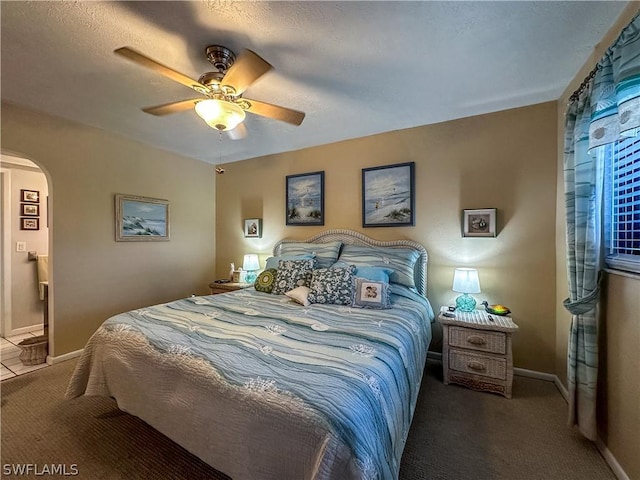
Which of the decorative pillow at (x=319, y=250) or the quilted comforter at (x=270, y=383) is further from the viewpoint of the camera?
the decorative pillow at (x=319, y=250)

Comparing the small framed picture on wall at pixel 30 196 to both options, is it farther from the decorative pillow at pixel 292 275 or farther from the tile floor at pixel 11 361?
the decorative pillow at pixel 292 275

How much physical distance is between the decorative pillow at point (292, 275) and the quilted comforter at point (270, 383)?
0.65m

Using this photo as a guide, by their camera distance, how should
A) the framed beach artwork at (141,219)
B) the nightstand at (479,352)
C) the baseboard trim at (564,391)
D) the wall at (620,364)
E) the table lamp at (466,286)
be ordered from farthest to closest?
the framed beach artwork at (141,219)
the table lamp at (466,286)
the nightstand at (479,352)
the baseboard trim at (564,391)
the wall at (620,364)

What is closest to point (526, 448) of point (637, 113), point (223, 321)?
point (637, 113)

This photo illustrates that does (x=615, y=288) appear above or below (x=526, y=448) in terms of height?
above

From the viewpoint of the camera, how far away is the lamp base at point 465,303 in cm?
262

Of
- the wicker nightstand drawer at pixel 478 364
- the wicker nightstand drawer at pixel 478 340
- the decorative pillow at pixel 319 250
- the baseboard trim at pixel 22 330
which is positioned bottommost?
the baseboard trim at pixel 22 330

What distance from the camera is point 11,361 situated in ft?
9.54

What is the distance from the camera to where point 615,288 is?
1564 mm

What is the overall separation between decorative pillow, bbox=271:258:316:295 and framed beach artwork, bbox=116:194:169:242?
79.8 inches

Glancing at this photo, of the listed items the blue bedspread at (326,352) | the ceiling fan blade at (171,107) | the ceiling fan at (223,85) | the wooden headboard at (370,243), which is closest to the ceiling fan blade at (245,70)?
the ceiling fan at (223,85)

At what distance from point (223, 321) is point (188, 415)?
665 mm

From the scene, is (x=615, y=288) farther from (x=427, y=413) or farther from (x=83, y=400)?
(x=83, y=400)

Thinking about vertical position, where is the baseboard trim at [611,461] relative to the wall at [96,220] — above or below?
below
